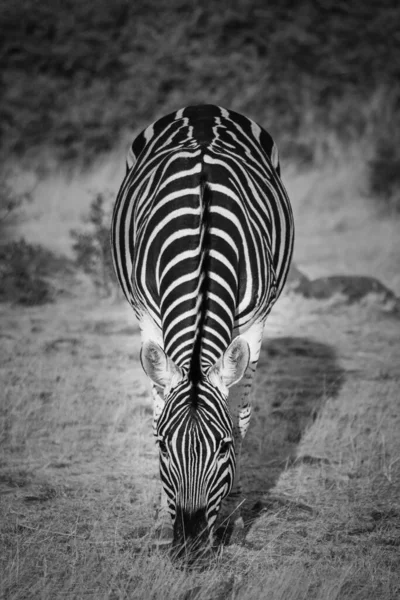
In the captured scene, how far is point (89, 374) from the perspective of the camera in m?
7.45

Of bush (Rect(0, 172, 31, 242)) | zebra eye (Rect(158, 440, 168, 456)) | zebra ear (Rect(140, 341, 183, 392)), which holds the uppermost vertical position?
bush (Rect(0, 172, 31, 242))

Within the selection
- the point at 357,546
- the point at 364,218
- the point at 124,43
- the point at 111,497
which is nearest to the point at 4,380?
the point at 111,497

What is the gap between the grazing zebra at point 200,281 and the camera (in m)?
3.84

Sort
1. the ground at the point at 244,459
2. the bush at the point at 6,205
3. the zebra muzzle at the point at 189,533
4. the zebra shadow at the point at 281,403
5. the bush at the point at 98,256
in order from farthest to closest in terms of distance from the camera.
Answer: the bush at the point at 6,205 → the bush at the point at 98,256 → the zebra shadow at the point at 281,403 → the ground at the point at 244,459 → the zebra muzzle at the point at 189,533

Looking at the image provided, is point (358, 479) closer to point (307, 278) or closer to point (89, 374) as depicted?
point (89, 374)

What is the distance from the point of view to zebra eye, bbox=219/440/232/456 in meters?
3.88

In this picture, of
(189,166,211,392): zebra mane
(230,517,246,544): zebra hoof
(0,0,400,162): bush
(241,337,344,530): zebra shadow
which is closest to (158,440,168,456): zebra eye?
(189,166,211,392): zebra mane

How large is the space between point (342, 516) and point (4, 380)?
3375 millimetres

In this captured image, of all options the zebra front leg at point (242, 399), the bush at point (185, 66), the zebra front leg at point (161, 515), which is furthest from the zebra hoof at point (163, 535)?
the bush at point (185, 66)

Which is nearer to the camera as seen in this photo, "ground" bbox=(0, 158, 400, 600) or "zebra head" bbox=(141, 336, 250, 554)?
"zebra head" bbox=(141, 336, 250, 554)

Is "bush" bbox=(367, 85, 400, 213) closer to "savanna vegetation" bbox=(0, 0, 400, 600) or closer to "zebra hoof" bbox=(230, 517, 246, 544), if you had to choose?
"savanna vegetation" bbox=(0, 0, 400, 600)

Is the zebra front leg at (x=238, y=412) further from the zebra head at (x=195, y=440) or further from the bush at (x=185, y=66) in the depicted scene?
the bush at (x=185, y=66)

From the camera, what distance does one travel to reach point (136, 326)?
29.3ft

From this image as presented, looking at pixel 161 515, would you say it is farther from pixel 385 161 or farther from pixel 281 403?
pixel 385 161
